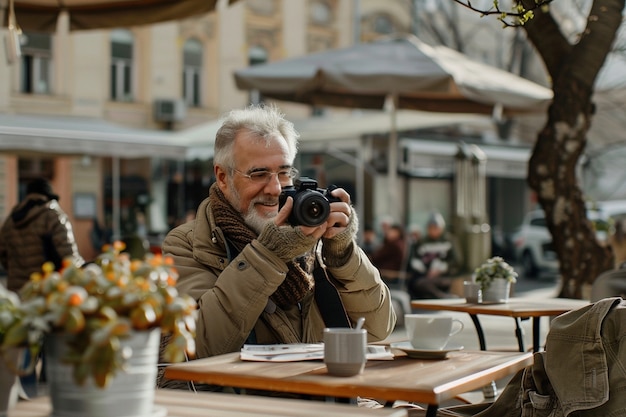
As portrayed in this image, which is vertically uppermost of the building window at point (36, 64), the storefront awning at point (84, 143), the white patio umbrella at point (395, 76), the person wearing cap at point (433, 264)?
the building window at point (36, 64)

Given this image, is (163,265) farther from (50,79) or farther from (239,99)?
(239,99)

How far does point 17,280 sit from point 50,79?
57.7 ft

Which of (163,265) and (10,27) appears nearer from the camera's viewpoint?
(163,265)

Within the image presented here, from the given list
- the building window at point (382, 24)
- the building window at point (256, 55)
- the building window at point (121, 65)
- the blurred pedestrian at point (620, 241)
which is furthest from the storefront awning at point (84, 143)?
the building window at point (382, 24)

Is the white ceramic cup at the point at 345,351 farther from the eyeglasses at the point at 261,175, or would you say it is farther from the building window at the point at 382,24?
the building window at the point at 382,24

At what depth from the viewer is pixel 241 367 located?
287 cm

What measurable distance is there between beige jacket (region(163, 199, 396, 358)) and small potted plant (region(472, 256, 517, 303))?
1704mm

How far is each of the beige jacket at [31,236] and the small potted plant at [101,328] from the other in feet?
22.3

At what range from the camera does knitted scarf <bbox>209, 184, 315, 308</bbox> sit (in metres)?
3.60

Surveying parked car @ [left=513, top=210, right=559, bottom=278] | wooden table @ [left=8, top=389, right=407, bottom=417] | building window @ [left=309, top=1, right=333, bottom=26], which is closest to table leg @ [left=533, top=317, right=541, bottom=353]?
wooden table @ [left=8, top=389, right=407, bottom=417]

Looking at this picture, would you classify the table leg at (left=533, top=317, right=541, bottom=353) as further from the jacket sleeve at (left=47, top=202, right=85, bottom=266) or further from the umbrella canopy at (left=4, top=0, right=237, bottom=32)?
the jacket sleeve at (left=47, top=202, right=85, bottom=266)

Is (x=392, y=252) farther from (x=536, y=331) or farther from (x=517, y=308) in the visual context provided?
(x=517, y=308)

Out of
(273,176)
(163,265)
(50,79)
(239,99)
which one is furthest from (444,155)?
(163,265)

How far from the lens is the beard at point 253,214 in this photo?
3.90 m
